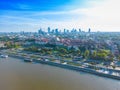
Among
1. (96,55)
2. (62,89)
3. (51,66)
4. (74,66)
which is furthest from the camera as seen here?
(96,55)

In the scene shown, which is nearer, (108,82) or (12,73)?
(108,82)

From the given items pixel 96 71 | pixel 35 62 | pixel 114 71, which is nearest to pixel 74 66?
pixel 96 71

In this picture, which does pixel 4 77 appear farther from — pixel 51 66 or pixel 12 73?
pixel 51 66

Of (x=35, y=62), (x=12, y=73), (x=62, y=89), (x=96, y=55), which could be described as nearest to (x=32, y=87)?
(x=62, y=89)

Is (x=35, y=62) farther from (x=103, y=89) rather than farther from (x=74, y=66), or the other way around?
(x=103, y=89)

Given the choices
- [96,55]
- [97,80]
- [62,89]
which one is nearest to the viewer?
[62,89]

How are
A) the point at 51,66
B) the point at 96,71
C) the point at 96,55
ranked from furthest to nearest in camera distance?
the point at 96,55 → the point at 51,66 → the point at 96,71
